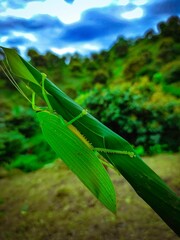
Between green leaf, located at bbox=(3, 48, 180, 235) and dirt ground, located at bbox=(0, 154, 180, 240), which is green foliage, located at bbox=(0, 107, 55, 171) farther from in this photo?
green leaf, located at bbox=(3, 48, 180, 235)

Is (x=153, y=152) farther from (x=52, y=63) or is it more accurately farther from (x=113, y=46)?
(x=113, y=46)

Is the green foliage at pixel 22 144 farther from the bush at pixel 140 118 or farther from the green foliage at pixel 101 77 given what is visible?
the green foliage at pixel 101 77

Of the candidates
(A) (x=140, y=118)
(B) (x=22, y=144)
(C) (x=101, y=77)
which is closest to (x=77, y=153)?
(B) (x=22, y=144)

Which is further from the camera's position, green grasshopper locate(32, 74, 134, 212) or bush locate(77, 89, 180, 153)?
bush locate(77, 89, 180, 153)

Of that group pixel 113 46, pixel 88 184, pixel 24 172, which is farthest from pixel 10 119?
pixel 113 46

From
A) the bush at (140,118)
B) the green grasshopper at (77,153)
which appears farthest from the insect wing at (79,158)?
the bush at (140,118)

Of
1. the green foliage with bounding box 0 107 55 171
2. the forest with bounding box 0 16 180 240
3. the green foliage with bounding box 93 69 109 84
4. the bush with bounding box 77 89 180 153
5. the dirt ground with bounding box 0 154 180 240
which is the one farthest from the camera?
the green foliage with bounding box 93 69 109 84

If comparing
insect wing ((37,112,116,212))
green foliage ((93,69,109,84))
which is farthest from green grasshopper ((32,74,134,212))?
green foliage ((93,69,109,84))
